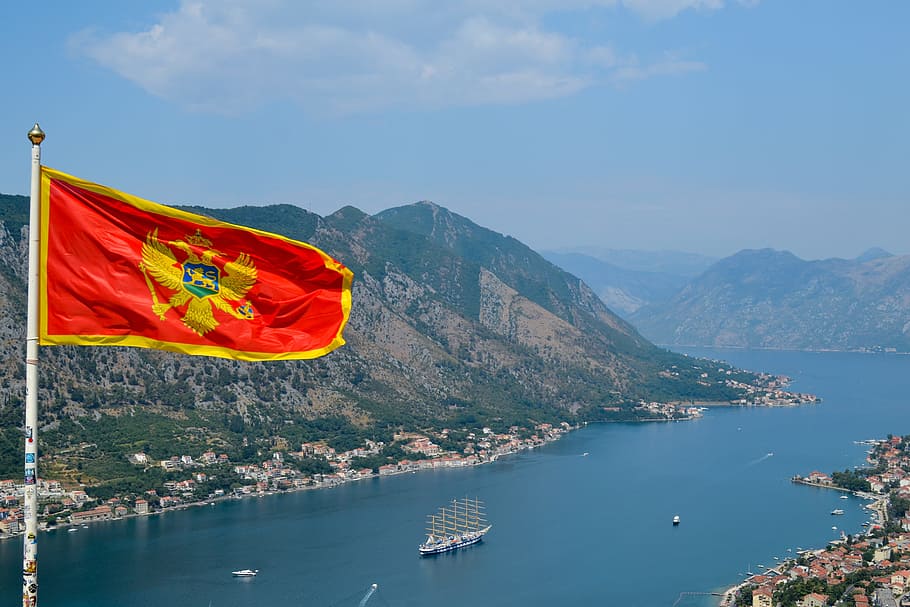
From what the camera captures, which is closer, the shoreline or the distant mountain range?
the shoreline

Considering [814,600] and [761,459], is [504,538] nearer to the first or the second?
[814,600]

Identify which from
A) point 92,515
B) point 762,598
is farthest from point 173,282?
point 92,515

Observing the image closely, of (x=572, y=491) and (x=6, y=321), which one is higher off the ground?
(x=6, y=321)

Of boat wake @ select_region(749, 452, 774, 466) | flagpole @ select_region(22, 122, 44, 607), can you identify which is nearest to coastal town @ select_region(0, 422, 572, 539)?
boat wake @ select_region(749, 452, 774, 466)

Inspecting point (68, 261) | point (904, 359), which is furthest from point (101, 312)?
point (904, 359)

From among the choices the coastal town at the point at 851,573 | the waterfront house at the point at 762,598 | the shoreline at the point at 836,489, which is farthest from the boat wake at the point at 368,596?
the waterfront house at the point at 762,598

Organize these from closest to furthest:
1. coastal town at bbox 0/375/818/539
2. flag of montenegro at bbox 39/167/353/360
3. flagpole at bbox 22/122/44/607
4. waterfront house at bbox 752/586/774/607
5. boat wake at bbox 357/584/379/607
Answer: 1. flagpole at bbox 22/122/44/607
2. flag of montenegro at bbox 39/167/353/360
3. waterfront house at bbox 752/586/774/607
4. boat wake at bbox 357/584/379/607
5. coastal town at bbox 0/375/818/539

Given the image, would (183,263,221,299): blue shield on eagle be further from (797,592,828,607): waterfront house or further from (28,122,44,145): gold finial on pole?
(797,592,828,607): waterfront house

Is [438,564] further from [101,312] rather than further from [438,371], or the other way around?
[438,371]
